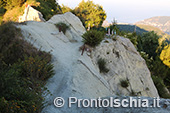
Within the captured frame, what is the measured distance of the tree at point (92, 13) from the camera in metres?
30.6

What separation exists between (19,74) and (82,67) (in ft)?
9.75

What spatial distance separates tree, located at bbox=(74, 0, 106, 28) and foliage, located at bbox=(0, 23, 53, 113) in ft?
81.6

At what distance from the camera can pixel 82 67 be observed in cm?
677

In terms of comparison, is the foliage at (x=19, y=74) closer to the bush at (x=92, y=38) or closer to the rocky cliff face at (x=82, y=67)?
the rocky cliff face at (x=82, y=67)

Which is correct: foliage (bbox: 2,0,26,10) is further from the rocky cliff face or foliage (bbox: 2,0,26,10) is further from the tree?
the tree

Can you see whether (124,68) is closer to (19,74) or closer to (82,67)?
(82,67)

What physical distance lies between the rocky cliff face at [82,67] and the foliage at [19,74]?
0.56 metres

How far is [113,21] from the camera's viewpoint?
17531mm

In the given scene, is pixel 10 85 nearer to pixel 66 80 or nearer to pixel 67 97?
pixel 67 97

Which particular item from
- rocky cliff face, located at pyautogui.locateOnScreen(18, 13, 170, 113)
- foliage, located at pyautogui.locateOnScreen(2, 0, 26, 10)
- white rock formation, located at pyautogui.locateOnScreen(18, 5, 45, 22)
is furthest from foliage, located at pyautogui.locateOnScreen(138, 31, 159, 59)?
foliage, located at pyautogui.locateOnScreen(2, 0, 26, 10)

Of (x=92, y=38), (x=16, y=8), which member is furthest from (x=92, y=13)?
(x=92, y=38)

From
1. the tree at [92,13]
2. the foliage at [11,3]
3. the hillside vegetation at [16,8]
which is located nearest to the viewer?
the hillside vegetation at [16,8]

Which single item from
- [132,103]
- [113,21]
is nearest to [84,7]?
[113,21]

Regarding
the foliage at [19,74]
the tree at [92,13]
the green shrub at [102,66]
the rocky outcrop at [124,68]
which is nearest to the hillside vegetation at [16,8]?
the tree at [92,13]
